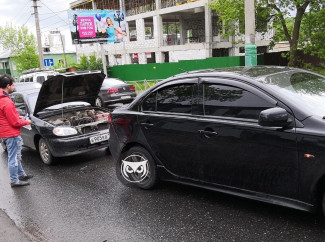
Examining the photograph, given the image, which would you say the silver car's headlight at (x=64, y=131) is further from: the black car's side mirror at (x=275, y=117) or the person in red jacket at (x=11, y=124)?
the black car's side mirror at (x=275, y=117)

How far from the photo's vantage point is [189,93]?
13.8 feet

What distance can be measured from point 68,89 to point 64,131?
1059 mm

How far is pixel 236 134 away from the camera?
3645mm

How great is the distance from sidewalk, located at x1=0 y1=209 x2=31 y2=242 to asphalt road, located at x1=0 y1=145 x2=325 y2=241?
0.31 feet

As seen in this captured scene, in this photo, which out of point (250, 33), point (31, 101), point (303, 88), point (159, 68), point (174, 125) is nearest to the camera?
point (303, 88)

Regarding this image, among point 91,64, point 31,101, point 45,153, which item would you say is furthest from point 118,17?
point 45,153

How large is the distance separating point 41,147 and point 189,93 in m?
3.92

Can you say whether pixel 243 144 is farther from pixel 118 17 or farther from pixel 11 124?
pixel 118 17

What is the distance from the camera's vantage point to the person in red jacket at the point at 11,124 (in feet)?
17.4

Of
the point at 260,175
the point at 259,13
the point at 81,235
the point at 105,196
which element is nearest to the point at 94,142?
the point at 105,196

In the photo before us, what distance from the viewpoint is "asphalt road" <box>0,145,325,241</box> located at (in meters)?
3.54

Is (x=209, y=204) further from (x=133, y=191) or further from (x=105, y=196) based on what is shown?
A: (x=105, y=196)

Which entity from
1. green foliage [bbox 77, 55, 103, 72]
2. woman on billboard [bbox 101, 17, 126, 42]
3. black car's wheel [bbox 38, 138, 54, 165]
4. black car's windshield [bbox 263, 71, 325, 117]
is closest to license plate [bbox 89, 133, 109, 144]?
black car's wheel [bbox 38, 138, 54, 165]

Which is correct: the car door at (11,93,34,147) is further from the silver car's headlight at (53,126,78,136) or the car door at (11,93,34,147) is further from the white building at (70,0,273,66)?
the white building at (70,0,273,66)
